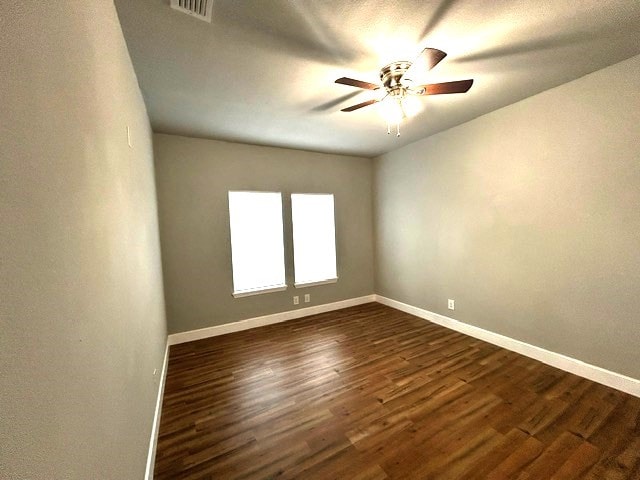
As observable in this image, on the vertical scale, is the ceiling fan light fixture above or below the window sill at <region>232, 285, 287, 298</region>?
above

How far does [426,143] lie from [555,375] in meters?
2.88

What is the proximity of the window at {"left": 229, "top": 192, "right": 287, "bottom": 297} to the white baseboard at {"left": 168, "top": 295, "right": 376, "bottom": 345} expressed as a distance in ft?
1.32

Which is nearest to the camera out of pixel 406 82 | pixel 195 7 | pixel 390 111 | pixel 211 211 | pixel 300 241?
pixel 195 7

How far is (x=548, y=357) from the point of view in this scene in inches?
93.8

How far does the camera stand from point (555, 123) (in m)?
2.25

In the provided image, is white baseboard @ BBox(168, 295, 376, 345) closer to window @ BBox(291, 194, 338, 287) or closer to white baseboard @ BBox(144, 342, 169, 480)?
window @ BBox(291, 194, 338, 287)

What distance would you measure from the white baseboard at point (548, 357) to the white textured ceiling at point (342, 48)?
8.11ft

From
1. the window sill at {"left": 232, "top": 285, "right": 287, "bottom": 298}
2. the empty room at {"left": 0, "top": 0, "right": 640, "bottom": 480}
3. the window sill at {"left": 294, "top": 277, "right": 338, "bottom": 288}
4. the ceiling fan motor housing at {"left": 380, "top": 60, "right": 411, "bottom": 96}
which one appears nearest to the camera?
the empty room at {"left": 0, "top": 0, "right": 640, "bottom": 480}

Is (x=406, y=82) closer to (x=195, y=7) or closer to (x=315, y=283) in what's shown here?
(x=195, y=7)

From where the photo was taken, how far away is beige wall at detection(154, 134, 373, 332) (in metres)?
3.03

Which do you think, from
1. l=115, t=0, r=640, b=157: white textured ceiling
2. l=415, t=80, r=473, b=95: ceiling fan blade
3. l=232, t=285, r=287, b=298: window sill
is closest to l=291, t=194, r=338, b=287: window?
l=232, t=285, r=287, b=298: window sill

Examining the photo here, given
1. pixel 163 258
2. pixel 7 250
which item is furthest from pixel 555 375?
pixel 163 258

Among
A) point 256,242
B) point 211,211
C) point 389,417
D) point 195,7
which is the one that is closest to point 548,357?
point 389,417

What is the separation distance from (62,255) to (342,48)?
1.85m
